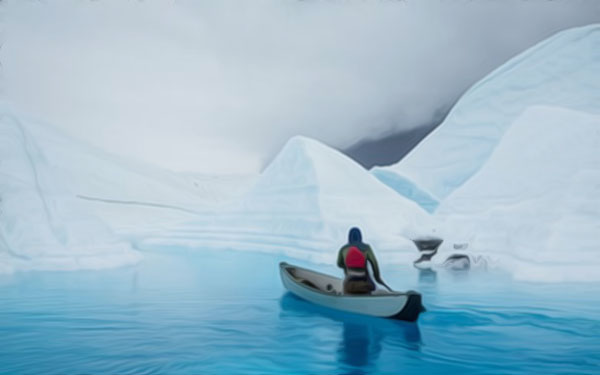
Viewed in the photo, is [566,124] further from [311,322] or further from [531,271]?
[311,322]

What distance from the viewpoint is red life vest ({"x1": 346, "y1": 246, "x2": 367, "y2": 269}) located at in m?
7.63

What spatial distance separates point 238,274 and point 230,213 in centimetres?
1072

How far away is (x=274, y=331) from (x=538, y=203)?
41.5 feet

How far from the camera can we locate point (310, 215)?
20500 mm

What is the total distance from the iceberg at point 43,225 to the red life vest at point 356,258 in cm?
1044

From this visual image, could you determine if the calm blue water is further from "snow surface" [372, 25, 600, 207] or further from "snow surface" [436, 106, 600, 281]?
"snow surface" [372, 25, 600, 207]

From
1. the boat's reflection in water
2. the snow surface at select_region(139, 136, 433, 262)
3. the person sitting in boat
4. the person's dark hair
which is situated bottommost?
the snow surface at select_region(139, 136, 433, 262)

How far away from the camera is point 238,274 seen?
1402 cm

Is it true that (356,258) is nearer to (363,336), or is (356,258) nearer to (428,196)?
(363,336)

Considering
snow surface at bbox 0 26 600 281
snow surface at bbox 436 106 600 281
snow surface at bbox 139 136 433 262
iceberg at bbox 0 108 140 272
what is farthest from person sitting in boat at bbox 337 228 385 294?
iceberg at bbox 0 108 140 272

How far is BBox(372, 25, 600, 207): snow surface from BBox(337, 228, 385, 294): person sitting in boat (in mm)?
24810

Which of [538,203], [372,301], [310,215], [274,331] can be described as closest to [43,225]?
[310,215]

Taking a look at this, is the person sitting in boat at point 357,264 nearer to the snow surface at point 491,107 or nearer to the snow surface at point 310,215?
the snow surface at point 310,215

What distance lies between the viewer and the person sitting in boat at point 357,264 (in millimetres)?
7633
